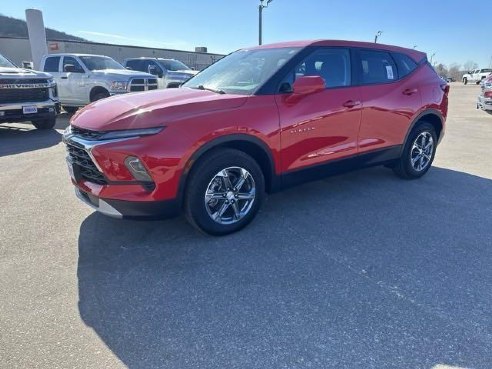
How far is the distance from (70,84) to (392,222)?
447 inches

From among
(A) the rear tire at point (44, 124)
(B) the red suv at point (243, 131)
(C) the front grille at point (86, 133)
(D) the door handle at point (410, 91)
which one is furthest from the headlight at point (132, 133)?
(A) the rear tire at point (44, 124)

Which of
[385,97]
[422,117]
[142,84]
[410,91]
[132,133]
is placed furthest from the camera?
[142,84]

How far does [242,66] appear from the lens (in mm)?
4246

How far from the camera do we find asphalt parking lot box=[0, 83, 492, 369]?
7.24 feet

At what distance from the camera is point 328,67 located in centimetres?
420

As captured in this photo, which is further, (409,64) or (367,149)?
(409,64)

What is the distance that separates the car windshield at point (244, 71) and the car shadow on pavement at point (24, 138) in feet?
15.4

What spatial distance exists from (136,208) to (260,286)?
1204 mm

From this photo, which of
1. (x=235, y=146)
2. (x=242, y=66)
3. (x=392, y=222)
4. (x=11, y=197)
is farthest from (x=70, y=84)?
(x=392, y=222)

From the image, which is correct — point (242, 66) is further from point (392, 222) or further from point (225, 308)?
point (225, 308)

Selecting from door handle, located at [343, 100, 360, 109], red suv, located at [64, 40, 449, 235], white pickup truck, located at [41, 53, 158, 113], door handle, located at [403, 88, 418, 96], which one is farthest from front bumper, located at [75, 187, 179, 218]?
white pickup truck, located at [41, 53, 158, 113]

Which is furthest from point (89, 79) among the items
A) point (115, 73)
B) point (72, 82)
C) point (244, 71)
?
point (244, 71)

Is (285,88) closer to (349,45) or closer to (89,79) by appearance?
(349,45)

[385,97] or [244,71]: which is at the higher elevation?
[244,71]
